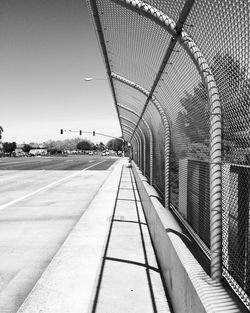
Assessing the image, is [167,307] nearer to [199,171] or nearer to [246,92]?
[199,171]

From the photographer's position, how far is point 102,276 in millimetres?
5066

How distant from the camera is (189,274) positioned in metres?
3.20

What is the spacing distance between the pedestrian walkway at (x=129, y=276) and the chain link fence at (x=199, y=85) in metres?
0.88

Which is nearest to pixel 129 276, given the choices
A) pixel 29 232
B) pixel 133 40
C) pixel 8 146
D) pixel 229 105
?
pixel 229 105

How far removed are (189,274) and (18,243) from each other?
4642mm

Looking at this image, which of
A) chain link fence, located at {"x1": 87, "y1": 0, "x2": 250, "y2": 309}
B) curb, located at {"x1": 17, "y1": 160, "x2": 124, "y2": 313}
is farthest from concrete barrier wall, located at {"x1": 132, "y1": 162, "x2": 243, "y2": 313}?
curb, located at {"x1": 17, "y1": 160, "x2": 124, "y2": 313}

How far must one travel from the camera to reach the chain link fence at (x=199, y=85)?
102 inches

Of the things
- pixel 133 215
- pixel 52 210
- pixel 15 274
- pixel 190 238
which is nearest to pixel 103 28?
pixel 190 238

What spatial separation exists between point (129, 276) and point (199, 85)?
2.68 meters

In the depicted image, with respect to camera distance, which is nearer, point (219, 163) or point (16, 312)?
point (219, 163)

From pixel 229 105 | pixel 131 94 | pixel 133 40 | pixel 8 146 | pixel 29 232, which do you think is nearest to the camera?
pixel 229 105

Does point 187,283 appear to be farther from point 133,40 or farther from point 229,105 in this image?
point 133,40

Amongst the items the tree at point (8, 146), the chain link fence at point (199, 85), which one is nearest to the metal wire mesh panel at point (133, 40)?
the chain link fence at point (199, 85)

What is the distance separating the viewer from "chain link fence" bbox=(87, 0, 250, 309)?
258 cm
